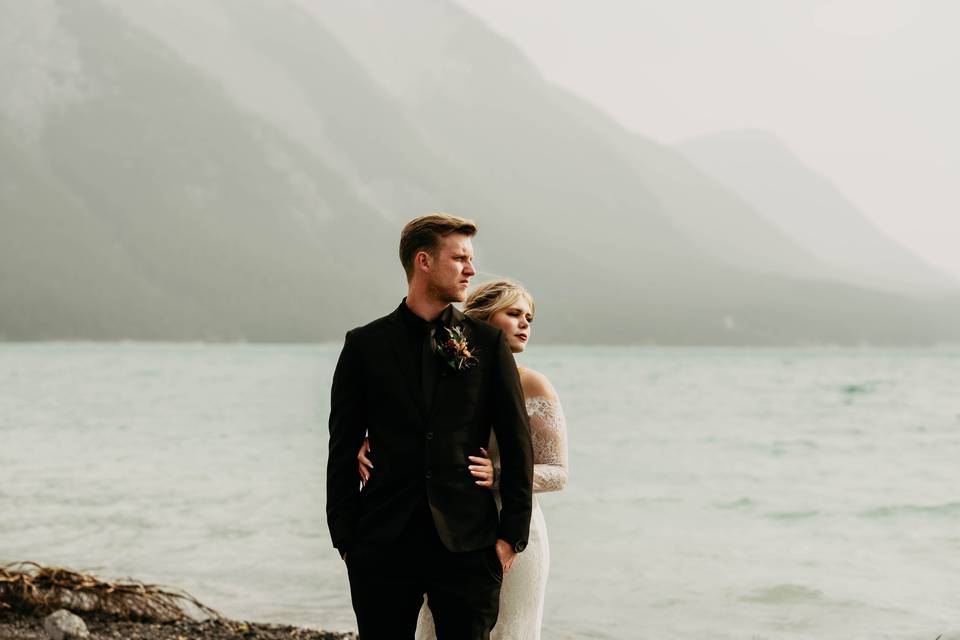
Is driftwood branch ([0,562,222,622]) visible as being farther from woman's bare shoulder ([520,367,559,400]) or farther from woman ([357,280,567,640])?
woman's bare shoulder ([520,367,559,400])

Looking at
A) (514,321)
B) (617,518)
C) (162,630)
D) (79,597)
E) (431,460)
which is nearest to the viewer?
(431,460)

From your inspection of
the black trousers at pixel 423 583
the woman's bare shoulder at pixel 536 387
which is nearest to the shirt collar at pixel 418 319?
the woman's bare shoulder at pixel 536 387

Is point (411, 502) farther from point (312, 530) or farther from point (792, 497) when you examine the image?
point (792, 497)

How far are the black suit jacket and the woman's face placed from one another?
0.44 metres

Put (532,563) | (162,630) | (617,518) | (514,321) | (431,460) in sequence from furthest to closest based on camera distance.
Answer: (617,518)
(162,630)
(514,321)
(532,563)
(431,460)

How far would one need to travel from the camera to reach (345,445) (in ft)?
11.4

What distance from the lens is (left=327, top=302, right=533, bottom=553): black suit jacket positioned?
3354mm

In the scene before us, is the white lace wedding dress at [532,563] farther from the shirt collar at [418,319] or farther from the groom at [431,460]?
the shirt collar at [418,319]

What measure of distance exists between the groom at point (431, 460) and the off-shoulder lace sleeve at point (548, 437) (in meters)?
0.37

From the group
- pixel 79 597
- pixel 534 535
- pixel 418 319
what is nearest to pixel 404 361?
pixel 418 319

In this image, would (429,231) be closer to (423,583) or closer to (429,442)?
(429,442)

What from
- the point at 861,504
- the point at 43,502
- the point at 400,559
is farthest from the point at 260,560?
the point at 861,504

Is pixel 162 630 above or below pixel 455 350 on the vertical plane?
below

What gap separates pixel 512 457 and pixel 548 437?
0.47 metres
